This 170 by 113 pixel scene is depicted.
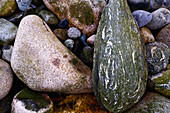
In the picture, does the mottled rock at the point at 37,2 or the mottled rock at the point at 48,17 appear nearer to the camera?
the mottled rock at the point at 48,17

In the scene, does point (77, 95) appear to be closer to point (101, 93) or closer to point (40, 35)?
point (101, 93)

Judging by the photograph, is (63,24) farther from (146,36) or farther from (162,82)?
(162,82)

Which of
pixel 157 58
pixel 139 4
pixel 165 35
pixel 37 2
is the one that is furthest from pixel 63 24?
pixel 165 35

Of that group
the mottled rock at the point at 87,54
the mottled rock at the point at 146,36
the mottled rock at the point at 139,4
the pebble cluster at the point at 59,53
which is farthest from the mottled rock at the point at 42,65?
the mottled rock at the point at 139,4

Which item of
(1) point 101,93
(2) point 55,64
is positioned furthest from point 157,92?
(2) point 55,64

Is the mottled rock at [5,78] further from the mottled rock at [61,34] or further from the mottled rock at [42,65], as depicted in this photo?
the mottled rock at [61,34]

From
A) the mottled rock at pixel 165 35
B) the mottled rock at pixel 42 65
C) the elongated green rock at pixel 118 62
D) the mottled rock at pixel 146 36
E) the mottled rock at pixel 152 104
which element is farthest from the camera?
the mottled rock at pixel 165 35
